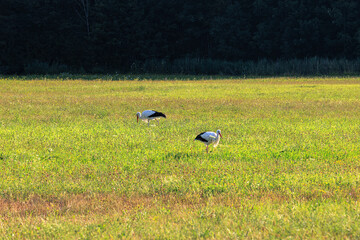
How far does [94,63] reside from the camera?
7556 cm

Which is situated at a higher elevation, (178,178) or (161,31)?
(178,178)

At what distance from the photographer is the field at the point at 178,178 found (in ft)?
23.9

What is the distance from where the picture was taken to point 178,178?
10.1m

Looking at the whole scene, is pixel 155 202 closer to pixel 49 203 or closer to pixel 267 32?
pixel 49 203

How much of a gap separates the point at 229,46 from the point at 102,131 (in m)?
61.1

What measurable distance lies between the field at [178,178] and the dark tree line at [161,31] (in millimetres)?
53195

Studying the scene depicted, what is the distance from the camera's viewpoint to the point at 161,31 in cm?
7919

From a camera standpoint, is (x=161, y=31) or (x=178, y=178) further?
(x=161, y=31)

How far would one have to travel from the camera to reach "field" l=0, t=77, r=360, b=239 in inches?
287

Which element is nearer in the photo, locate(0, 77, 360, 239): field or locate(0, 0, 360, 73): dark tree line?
locate(0, 77, 360, 239): field

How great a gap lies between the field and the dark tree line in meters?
53.2

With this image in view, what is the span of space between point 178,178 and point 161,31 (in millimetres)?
70790

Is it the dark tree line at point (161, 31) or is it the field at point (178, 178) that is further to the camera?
the dark tree line at point (161, 31)

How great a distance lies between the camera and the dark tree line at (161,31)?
70.2 m
